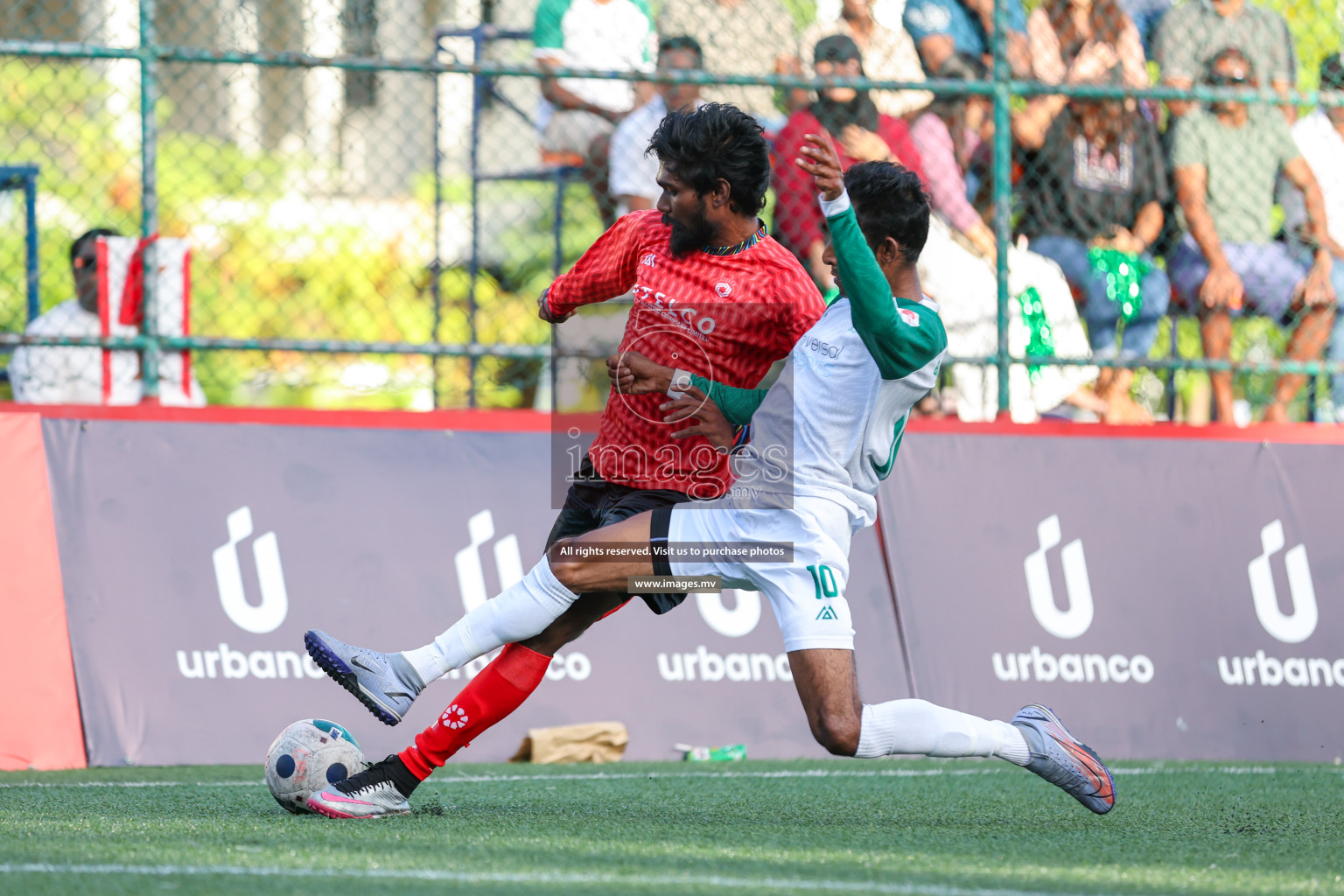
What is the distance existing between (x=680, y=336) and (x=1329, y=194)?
5.02m

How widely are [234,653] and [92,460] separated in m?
1.01

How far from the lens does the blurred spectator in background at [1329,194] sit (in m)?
7.98

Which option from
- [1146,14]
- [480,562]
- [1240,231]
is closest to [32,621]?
[480,562]

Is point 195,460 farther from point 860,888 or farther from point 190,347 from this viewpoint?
point 860,888

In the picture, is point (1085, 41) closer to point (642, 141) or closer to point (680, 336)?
point (642, 141)

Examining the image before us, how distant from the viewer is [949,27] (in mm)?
8039

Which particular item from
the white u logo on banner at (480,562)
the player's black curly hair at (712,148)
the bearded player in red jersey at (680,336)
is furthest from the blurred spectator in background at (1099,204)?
the player's black curly hair at (712,148)

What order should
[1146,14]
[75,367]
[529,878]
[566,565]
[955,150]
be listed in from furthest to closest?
[1146,14] → [955,150] → [75,367] → [566,565] → [529,878]

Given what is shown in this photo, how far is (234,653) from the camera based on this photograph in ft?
20.6

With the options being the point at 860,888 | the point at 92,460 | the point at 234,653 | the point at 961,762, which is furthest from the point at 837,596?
the point at 92,460

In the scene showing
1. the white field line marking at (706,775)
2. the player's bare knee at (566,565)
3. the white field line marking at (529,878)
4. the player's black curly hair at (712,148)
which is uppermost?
the player's black curly hair at (712,148)

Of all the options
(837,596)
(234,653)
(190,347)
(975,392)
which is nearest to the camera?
(837,596)

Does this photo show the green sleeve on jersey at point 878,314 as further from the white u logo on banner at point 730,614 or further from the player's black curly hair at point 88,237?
the player's black curly hair at point 88,237

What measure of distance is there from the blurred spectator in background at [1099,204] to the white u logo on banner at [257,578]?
13.2ft
